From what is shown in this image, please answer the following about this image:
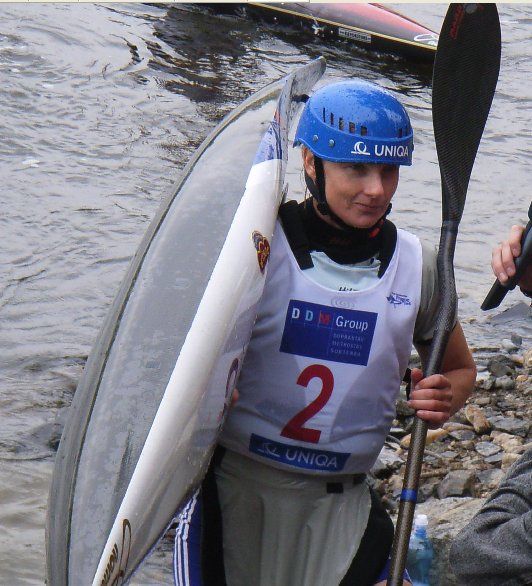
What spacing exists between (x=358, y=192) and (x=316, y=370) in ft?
1.73

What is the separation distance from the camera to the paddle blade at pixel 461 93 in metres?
3.75

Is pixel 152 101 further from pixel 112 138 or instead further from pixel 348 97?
pixel 348 97

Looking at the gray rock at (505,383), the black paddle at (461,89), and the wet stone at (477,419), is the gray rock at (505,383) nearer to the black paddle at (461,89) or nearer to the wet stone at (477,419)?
the wet stone at (477,419)

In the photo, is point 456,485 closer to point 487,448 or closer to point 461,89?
point 487,448

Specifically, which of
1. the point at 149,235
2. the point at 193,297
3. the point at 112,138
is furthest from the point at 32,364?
the point at 112,138

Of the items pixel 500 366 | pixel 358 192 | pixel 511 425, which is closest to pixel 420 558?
pixel 358 192

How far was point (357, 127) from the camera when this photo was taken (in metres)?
3.14

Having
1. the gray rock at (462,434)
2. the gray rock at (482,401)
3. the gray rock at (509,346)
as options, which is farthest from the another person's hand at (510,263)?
the gray rock at (509,346)

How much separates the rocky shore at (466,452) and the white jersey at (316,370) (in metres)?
1.21

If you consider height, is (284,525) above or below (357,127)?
below

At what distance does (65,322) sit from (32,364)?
1.99 ft

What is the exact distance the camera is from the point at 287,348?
10.3 ft

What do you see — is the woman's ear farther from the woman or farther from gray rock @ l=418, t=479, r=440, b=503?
gray rock @ l=418, t=479, r=440, b=503

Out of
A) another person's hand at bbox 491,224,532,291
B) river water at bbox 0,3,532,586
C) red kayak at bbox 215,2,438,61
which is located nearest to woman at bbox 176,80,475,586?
another person's hand at bbox 491,224,532,291
